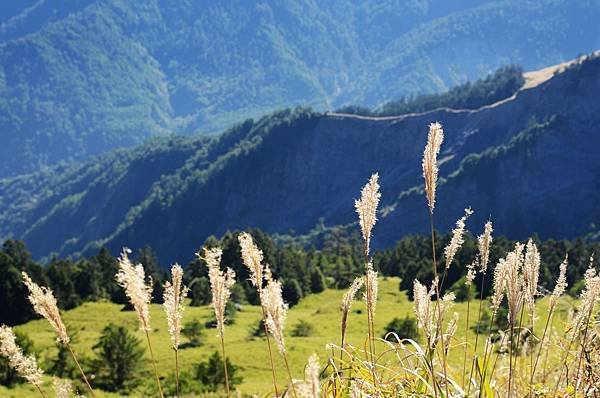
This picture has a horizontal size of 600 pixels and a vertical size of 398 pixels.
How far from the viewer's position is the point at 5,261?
46.4 metres

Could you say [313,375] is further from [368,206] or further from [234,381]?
[234,381]

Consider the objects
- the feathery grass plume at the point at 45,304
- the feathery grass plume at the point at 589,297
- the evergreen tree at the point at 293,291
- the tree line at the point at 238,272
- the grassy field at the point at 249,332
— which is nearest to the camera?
the feathery grass plume at the point at 45,304

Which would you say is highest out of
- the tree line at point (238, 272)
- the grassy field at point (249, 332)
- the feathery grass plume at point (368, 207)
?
the feathery grass plume at point (368, 207)

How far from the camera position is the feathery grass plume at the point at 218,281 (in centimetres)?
278

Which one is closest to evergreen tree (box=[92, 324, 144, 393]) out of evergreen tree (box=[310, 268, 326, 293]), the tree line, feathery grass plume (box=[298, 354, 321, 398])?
the tree line

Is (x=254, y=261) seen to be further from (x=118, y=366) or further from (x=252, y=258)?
(x=118, y=366)

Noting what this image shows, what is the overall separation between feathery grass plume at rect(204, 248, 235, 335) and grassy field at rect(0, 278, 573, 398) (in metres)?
17.5

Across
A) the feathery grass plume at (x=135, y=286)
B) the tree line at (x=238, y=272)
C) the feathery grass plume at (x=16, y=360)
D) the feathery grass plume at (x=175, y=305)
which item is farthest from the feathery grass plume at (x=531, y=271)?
the tree line at (x=238, y=272)

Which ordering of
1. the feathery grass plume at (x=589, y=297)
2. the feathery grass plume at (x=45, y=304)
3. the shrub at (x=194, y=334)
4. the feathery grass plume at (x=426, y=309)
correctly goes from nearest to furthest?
the feathery grass plume at (x=45, y=304) < the feathery grass plume at (x=426, y=309) < the feathery grass plume at (x=589, y=297) < the shrub at (x=194, y=334)

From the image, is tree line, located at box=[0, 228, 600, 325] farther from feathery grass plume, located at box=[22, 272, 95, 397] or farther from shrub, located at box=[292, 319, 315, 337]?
feathery grass plume, located at box=[22, 272, 95, 397]

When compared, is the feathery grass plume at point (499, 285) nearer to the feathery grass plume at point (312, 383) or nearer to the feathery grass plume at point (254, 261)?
the feathery grass plume at point (254, 261)

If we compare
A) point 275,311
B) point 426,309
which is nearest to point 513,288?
point 426,309

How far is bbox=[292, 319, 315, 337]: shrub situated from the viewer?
36.6 metres

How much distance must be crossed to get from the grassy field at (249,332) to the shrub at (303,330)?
42 centimetres
